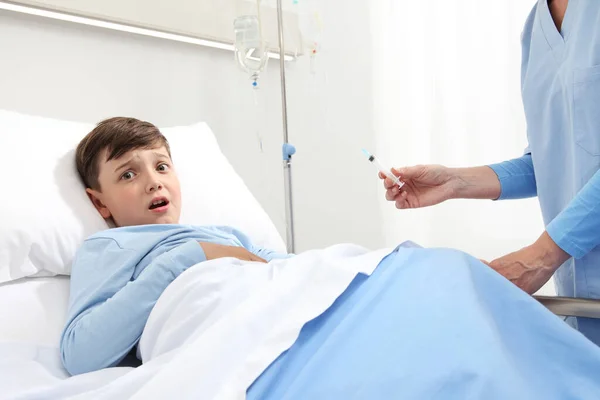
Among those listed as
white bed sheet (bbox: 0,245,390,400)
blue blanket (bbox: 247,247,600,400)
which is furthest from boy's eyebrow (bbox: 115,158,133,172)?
blue blanket (bbox: 247,247,600,400)

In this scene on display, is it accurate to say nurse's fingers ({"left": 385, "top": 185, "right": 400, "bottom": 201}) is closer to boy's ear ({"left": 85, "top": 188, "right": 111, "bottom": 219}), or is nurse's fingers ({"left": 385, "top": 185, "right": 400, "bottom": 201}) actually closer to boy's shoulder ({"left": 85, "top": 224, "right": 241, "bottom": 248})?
boy's shoulder ({"left": 85, "top": 224, "right": 241, "bottom": 248})

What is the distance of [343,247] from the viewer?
1.09m

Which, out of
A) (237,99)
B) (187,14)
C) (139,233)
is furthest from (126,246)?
(237,99)

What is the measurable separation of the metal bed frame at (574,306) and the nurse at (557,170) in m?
0.05

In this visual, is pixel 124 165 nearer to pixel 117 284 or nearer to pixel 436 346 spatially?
pixel 117 284

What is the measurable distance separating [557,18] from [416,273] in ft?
2.77

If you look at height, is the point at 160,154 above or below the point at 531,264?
above

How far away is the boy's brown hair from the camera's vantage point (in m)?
1.53

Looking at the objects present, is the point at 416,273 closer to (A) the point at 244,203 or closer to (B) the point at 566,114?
(B) the point at 566,114

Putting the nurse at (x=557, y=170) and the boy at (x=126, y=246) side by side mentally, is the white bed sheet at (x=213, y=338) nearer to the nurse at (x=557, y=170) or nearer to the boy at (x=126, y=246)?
the boy at (x=126, y=246)

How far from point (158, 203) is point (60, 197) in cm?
24

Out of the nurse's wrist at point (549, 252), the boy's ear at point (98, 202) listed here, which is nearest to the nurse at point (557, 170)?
the nurse's wrist at point (549, 252)

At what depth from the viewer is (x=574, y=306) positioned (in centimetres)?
104

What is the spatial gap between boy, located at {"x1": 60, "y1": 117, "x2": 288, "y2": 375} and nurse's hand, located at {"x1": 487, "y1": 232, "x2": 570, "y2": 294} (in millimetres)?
580
